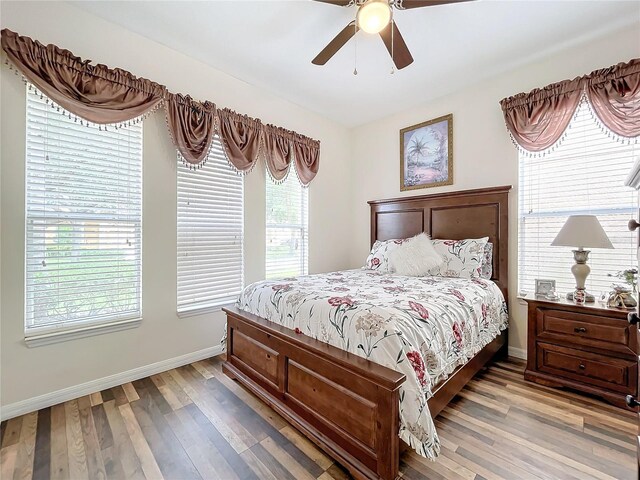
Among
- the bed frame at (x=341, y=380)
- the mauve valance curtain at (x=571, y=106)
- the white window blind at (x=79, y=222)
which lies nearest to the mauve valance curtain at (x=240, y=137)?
the white window blind at (x=79, y=222)

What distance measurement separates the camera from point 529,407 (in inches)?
77.4

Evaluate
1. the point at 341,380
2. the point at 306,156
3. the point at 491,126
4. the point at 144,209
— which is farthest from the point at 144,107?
the point at 491,126

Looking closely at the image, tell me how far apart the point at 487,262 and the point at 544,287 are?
1.68 feet

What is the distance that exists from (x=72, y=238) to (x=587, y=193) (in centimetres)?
415

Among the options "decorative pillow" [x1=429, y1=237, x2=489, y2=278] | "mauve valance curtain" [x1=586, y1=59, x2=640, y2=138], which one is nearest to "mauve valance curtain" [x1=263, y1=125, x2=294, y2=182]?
"decorative pillow" [x1=429, y1=237, x2=489, y2=278]

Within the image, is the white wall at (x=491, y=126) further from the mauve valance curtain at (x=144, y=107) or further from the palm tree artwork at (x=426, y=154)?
the mauve valance curtain at (x=144, y=107)

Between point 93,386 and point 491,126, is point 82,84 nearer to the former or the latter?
point 93,386

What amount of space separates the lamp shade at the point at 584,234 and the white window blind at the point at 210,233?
2.86m

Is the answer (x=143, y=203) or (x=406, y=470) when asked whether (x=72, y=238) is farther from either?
(x=406, y=470)

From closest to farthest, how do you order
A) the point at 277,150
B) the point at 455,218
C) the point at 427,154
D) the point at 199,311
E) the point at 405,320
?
the point at 405,320 < the point at 199,311 < the point at 455,218 < the point at 277,150 < the point at 427,154

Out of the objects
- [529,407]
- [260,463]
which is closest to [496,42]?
[529,407]

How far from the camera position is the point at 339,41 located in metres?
2.04

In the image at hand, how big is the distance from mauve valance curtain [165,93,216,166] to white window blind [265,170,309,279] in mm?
843

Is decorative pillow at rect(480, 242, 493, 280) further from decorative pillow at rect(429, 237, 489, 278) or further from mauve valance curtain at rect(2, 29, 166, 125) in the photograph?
mauve valance curtain at rect(2, 29, 166, 125)
